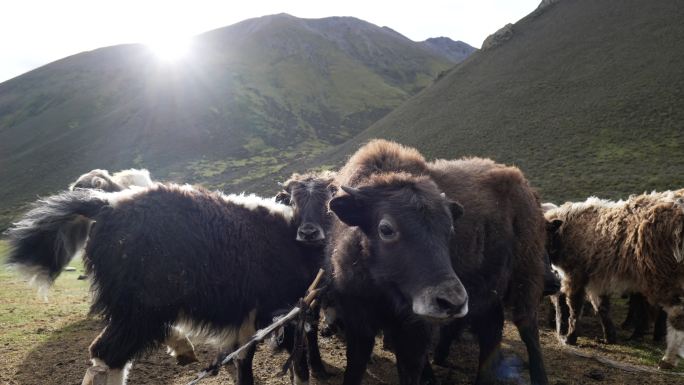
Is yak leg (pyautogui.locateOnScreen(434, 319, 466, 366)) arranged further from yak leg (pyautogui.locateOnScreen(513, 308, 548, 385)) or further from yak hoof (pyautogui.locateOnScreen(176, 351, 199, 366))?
yak hoof (pyautogui.locateOnScreen(176, 351, 199, 366))

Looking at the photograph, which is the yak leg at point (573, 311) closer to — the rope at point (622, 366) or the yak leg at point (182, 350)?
the rope at point (622, 366)

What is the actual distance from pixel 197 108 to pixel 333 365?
11834cm

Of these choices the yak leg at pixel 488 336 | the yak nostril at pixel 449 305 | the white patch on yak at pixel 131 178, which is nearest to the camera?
the yak nostril at pixel 449 305

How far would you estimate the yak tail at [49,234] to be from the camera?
16.8 feet

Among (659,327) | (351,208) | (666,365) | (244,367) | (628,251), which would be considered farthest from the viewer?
(659,327)

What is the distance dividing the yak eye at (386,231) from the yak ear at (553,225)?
7.06m

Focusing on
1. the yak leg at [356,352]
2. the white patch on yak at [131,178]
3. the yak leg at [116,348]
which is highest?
the white patch on yak at [131,178]

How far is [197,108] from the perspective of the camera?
11750cm

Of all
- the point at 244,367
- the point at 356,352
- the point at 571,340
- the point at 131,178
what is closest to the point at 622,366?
the point at 571,340

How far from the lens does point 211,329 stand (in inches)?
220

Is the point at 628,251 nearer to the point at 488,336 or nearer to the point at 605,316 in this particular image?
the point at 605,316

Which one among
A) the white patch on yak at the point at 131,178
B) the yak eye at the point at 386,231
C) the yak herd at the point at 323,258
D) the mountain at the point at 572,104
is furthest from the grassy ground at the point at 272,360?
the mountain at the point at 572,104

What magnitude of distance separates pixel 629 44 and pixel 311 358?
248ft

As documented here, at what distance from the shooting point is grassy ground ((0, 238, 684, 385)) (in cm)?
714
